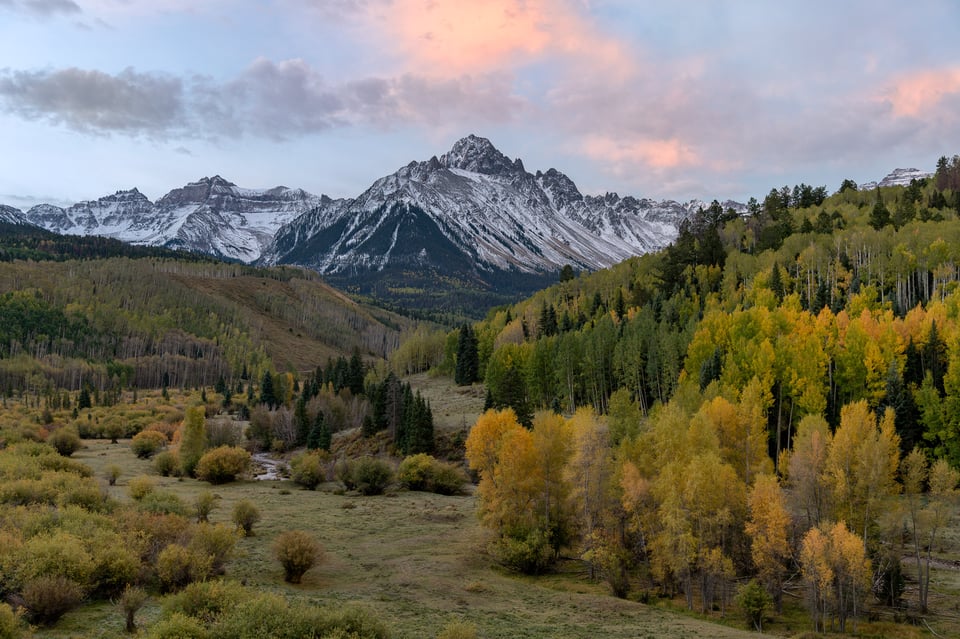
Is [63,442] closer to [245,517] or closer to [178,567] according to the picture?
[245,517]

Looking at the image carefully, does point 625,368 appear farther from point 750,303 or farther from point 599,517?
point 599,517

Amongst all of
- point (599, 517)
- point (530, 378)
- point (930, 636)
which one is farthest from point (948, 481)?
point (530, 378)

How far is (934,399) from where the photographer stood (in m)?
73.3

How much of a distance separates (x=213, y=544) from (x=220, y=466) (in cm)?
4639

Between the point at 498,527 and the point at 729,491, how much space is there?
19.9 metres

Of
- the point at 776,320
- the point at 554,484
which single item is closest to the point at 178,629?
the point at 554,484

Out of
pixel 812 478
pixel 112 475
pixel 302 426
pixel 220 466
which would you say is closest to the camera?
pixel 812 478

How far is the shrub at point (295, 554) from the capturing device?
145 feet

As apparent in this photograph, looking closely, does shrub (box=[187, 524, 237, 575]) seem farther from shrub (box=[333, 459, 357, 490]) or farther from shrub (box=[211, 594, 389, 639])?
shrub (box=[333, 459, 357, 490])

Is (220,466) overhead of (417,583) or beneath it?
beneath

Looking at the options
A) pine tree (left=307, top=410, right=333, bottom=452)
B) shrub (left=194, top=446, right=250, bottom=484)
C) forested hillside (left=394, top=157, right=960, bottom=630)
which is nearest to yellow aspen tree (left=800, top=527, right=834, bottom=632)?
forested hillside (left=394, top=157, right=960, bottom=630)

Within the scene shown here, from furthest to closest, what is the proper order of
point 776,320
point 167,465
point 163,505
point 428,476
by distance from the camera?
point 776,320
point 167,465
point 428,476
point 163,505

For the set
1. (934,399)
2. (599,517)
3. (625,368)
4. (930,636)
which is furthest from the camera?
(625,368)

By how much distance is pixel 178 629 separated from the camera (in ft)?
87.6
